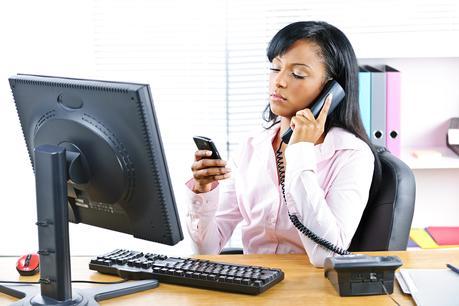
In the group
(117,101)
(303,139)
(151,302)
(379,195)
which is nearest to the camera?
(117,101)

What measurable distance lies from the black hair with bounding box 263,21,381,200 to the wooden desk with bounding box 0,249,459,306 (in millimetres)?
401

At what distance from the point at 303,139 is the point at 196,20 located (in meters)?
1.46

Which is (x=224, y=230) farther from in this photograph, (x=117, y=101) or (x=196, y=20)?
(x=196, y=20)

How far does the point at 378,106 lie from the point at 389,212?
917mm

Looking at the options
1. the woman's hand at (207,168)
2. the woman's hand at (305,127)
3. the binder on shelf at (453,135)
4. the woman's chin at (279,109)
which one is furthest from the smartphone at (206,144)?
the binder on shelf at (453,135)

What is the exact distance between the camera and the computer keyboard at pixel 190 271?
5.79ft

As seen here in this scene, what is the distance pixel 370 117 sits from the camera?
3.03 m

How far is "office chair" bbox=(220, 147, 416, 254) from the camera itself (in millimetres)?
2168

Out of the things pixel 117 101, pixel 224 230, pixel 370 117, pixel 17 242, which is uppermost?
pixel 117 101

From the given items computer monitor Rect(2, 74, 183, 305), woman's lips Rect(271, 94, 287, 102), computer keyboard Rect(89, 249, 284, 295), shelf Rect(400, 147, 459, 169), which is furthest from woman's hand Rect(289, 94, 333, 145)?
shelf Rect(400, 147, 459, 169)

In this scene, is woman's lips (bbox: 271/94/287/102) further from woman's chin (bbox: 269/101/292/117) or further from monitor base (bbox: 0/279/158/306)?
monitor base (bbox: 0/279/158/306)

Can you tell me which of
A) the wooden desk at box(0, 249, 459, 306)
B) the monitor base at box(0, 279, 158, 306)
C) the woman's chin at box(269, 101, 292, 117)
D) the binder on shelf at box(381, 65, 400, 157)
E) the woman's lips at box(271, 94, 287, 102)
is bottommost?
the wooden desk at box(0, 249, 459, 306)

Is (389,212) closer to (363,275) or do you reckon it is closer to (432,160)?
(363,275)

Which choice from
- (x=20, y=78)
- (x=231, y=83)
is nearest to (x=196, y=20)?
(x=231, y=83)
